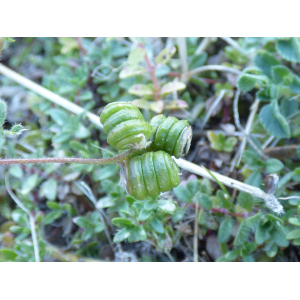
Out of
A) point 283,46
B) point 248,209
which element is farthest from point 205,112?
point 248,209

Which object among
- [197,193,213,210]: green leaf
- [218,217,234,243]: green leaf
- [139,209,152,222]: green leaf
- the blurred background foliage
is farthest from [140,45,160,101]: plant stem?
[218,217,234,243]: green leaf

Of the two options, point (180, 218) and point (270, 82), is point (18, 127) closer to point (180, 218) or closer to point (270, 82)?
point (180, 218)

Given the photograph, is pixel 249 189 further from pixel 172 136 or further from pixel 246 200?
→ pixel 172 136

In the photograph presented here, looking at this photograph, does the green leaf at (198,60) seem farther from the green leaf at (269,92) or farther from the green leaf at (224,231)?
the green leaf at (224,231)

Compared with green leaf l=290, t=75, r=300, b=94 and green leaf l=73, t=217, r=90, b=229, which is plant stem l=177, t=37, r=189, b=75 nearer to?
green leaf l=290, t=75, r=300, b=94

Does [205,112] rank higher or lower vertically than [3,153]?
higher

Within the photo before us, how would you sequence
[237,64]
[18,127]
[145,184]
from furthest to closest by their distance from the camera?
[237,64]
[18,127]
[145,184]
